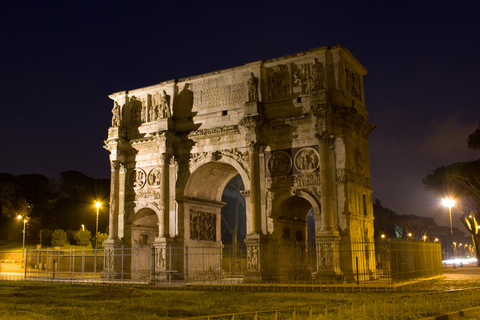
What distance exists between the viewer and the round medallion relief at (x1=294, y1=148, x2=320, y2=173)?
77.3 feet

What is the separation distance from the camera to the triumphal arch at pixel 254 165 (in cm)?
2289

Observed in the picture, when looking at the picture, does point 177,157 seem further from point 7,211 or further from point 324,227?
point 7,211

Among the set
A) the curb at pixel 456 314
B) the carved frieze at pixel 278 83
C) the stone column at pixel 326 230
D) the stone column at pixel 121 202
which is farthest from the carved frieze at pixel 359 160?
the curb at pixel 456 314

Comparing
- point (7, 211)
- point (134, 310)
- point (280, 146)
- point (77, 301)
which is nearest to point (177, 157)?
point (280, 146)

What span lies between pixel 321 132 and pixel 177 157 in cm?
815

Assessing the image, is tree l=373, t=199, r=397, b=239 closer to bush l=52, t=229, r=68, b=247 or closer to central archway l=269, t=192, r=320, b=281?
bush l=52, t=229, r=68, b=247

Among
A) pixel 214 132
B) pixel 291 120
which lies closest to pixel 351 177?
pixel 291 120

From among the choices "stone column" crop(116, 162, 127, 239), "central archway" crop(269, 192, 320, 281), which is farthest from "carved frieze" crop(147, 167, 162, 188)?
"central archway" crop(269, 192, 320, 281)

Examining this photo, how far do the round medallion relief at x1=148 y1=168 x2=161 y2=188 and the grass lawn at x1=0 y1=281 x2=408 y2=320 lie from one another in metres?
9.65

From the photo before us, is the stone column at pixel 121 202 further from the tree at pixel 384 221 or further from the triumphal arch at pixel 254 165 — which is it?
the tree at pixel 384 221

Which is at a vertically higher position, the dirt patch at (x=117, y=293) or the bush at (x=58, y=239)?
the bush at (x=58, y=239)

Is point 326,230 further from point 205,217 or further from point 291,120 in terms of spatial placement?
point 205,217

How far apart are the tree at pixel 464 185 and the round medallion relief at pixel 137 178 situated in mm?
21108

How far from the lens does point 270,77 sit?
25375 millimetres
